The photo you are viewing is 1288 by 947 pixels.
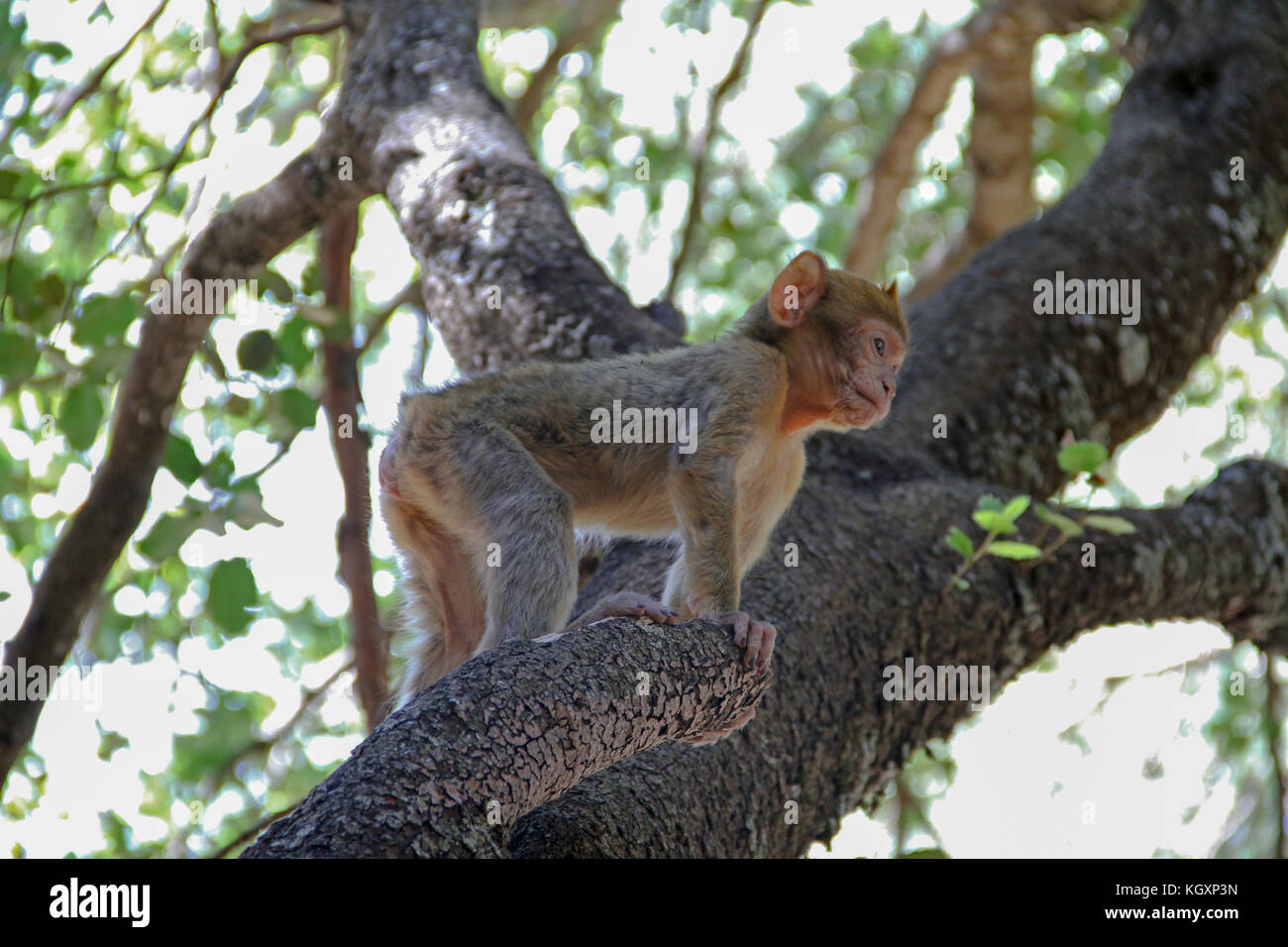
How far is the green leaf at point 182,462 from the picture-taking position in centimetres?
434

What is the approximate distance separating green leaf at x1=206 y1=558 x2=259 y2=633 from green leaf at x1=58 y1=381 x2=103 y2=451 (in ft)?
2.50

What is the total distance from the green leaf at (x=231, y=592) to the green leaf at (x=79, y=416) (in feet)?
2.50

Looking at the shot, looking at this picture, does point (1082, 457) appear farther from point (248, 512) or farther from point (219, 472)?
point (219, 472)

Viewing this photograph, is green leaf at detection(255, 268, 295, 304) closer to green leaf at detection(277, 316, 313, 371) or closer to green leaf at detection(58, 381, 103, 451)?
green leaf at detection(277, 316, 313, 371)

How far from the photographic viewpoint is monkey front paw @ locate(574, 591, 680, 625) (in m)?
3.23

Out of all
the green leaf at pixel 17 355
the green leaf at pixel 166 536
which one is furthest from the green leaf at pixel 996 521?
the green leaf at pixel 17 355

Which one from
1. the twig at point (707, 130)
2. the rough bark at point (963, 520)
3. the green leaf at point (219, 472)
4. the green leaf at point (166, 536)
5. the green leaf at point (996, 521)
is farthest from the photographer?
the twig at point (707, 130)

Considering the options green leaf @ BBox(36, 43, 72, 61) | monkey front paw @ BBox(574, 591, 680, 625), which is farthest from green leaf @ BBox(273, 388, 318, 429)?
monkey front paw @ BBox(574, 591, 680, 625)

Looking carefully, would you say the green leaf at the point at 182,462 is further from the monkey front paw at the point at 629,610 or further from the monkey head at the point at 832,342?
the monkey head at the point at 832,342

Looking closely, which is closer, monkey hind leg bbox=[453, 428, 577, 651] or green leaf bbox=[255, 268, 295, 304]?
monkey hind leg bbox=[453, 428, 577, 651]

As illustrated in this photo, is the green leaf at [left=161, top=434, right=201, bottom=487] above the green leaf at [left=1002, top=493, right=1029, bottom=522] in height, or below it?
above

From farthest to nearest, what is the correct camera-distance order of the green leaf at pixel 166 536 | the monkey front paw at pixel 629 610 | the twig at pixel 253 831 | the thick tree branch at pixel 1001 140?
the thick tree branch at pixel 1001 140 → the green leaf at pixel 166 536 → the monkey front paw at pixel 629 610 → the twig at pixel 253 831
